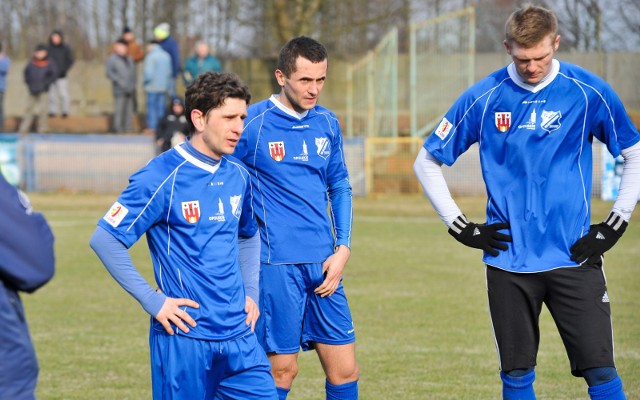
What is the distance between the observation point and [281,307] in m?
5.52

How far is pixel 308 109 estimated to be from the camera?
5.54 m

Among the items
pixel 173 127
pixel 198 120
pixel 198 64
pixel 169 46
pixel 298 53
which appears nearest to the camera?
pixel 198 120

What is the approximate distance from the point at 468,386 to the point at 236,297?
318cm

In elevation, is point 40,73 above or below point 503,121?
below

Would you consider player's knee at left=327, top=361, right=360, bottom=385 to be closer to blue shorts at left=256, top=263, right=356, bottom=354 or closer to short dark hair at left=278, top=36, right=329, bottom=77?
blue shorts at left=256, top=263, right=356, bottom=354

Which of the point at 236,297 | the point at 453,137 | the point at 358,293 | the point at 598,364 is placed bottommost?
the point at 358,293

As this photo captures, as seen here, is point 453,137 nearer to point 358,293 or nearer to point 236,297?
point 236,297

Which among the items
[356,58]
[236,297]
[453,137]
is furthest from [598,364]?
[356,58]

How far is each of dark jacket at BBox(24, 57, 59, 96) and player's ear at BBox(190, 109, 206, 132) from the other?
67.5 feet

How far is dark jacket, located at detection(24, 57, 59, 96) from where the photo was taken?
24.2 metres

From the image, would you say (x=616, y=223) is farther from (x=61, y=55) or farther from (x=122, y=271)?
(x=61, y=55)

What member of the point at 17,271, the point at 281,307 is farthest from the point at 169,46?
the point at 17,271

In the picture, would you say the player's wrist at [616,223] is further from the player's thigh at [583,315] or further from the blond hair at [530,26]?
the blond hair at [530,26]

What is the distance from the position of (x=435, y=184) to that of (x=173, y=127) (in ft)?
48.8
